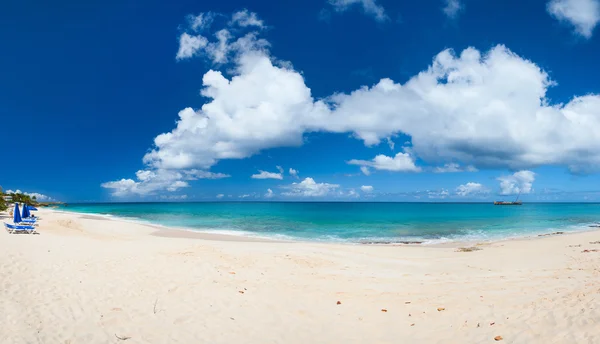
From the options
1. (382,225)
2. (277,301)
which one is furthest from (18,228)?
(382,225)

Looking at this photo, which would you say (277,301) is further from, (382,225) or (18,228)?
(382,225)

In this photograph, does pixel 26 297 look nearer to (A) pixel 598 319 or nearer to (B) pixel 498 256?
(A) pixel 598 319

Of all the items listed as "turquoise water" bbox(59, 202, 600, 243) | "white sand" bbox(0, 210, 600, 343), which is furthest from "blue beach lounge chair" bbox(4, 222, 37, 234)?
"turquoise water" bbox(59, 202, 600, 243)

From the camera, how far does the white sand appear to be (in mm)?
7047

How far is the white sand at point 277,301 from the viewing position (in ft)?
23.1

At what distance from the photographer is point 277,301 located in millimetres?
9523

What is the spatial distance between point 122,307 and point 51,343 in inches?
76.7

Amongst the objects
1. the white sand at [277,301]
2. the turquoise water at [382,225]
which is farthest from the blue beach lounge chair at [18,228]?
the turquoise water at [382,225]

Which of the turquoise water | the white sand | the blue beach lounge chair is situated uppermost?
the blue beach lounge chair

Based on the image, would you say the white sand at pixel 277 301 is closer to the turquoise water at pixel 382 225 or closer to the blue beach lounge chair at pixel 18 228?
the blue beach lounge chair at pixel 18 228

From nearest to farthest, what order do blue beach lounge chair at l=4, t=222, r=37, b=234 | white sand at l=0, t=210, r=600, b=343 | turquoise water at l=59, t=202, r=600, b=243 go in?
white sand at l=0, t=210, r=600, b=343 → blue beach lounge chair at l=4, t=222, r=37, b=234 → turquoise water at l=59, t=202, r=600, b=243

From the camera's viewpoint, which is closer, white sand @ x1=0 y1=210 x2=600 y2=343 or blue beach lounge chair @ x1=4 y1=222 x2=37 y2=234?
white sand @ x1=0 y1=210 x2=600 y2=343

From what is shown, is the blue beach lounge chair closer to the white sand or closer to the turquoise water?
the white sand

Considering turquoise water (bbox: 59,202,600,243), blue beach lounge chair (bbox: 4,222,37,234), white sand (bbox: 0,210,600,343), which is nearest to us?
white sand (bbox: 0,210,600,343)
